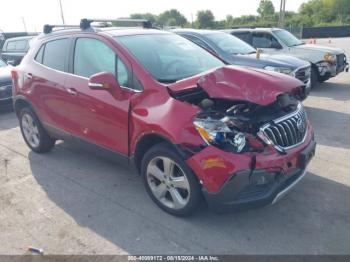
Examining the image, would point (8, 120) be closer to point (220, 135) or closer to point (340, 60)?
point (220, 135)

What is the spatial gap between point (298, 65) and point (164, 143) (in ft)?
16.7

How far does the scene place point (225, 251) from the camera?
113 inches

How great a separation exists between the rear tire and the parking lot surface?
1.33 ft

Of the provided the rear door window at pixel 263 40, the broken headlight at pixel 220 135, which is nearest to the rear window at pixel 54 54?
the broken headlight at pixel 220 135

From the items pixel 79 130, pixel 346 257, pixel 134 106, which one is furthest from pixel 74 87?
pixel 346 257

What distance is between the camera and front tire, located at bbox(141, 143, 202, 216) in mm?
3033

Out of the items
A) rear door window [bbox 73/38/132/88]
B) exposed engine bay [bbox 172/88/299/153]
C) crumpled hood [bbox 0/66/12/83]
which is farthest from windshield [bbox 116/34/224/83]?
crumpled hood [bbox 0/66/12/83]

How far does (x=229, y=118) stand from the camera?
2916 millimetres

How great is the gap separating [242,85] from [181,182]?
3.39 ft

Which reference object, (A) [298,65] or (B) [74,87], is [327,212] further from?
(A) [298,65]

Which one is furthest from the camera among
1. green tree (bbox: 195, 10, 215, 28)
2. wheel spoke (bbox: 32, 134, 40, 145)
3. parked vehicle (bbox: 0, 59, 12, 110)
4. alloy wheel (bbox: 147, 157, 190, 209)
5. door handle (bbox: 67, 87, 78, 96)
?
green tree (bbox: 195, 10, 215, 28)

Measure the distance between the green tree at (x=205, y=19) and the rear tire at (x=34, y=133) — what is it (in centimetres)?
7037

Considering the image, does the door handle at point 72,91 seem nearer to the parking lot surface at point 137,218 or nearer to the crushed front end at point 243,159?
the parking lot surface at point 137,218

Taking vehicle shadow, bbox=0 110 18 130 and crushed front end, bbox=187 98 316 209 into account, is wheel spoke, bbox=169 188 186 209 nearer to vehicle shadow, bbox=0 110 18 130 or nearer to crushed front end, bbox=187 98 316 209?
crushed front end, bbox=187 98 316 209
